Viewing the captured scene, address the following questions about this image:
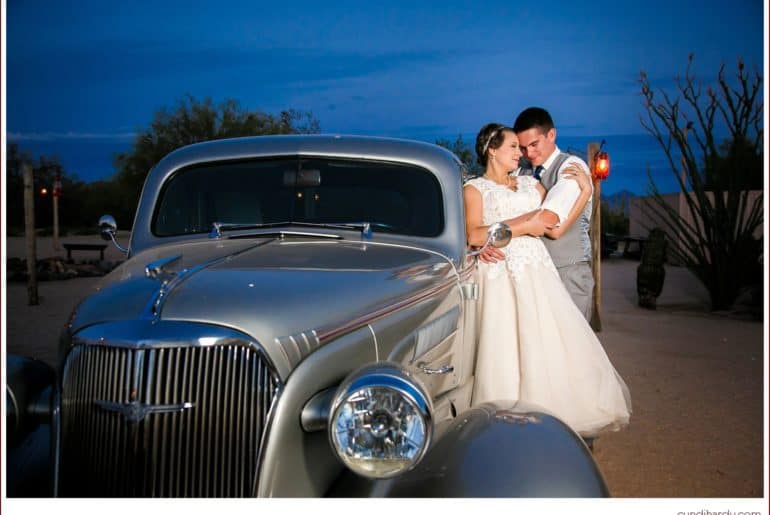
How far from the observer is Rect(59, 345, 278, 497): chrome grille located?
76.9 inches

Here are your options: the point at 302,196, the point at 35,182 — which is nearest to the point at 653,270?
the point at 302,196

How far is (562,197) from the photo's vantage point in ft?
14.1

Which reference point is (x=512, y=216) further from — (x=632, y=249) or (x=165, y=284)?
(x=632, y=249)

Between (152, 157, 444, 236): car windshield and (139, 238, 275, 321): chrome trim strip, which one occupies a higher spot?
(152, 157, 444, 236): car windshield

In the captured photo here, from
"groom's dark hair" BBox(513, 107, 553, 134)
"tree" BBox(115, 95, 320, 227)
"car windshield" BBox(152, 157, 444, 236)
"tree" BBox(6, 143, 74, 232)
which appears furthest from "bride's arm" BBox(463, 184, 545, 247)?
"tree" BBox(115, 95, 320, 227)

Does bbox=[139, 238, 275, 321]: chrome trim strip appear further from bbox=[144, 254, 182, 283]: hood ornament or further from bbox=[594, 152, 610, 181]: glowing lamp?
bbox=[594, 152, 610, 181]: glowing lamp

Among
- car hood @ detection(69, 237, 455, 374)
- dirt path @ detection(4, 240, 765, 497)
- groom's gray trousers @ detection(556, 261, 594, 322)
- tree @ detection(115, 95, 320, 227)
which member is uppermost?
tree @ detection(115, 95, 320, 227)

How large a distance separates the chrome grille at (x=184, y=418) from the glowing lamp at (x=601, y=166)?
29.0ft

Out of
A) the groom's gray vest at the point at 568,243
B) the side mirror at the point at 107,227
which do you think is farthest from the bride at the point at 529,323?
the side mirror at the point at 107,227

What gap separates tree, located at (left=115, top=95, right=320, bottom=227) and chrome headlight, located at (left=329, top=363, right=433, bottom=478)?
15.6 metres

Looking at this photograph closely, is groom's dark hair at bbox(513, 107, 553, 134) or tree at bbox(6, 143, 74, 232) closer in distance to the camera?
groom's dark hair at bbox(513, 107, 553, 134)

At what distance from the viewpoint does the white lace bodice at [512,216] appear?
4.28 m
